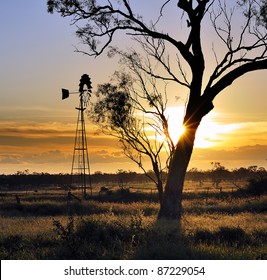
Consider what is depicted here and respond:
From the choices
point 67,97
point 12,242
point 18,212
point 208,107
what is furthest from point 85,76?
point 12,242

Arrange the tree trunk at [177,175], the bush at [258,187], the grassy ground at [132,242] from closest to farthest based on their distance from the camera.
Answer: the grassy ground at [132,242] < the tree trunk at [177,175] < the bush at [258,187]

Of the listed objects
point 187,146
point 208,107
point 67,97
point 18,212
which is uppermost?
point 67,97

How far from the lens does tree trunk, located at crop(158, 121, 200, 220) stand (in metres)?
23.8

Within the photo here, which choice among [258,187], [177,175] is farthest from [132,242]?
[258,187]

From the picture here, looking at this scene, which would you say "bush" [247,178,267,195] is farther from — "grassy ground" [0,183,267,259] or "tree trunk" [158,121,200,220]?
"grassy ground" [0,183,267,259]

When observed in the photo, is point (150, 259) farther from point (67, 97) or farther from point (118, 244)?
point (67, 97)

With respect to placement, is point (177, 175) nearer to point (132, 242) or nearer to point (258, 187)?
point (132, 242)

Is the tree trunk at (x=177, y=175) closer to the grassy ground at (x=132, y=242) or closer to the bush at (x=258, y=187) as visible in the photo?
the grassy ground at (x=132, y=242)

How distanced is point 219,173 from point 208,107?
93367mm

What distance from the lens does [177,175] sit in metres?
23.8

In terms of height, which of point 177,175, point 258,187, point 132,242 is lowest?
point 258,187

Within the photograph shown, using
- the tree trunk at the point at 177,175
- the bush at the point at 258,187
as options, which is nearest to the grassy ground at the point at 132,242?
the tree trunk at the point at 177,175

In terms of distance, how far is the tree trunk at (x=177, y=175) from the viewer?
23.8 meters
